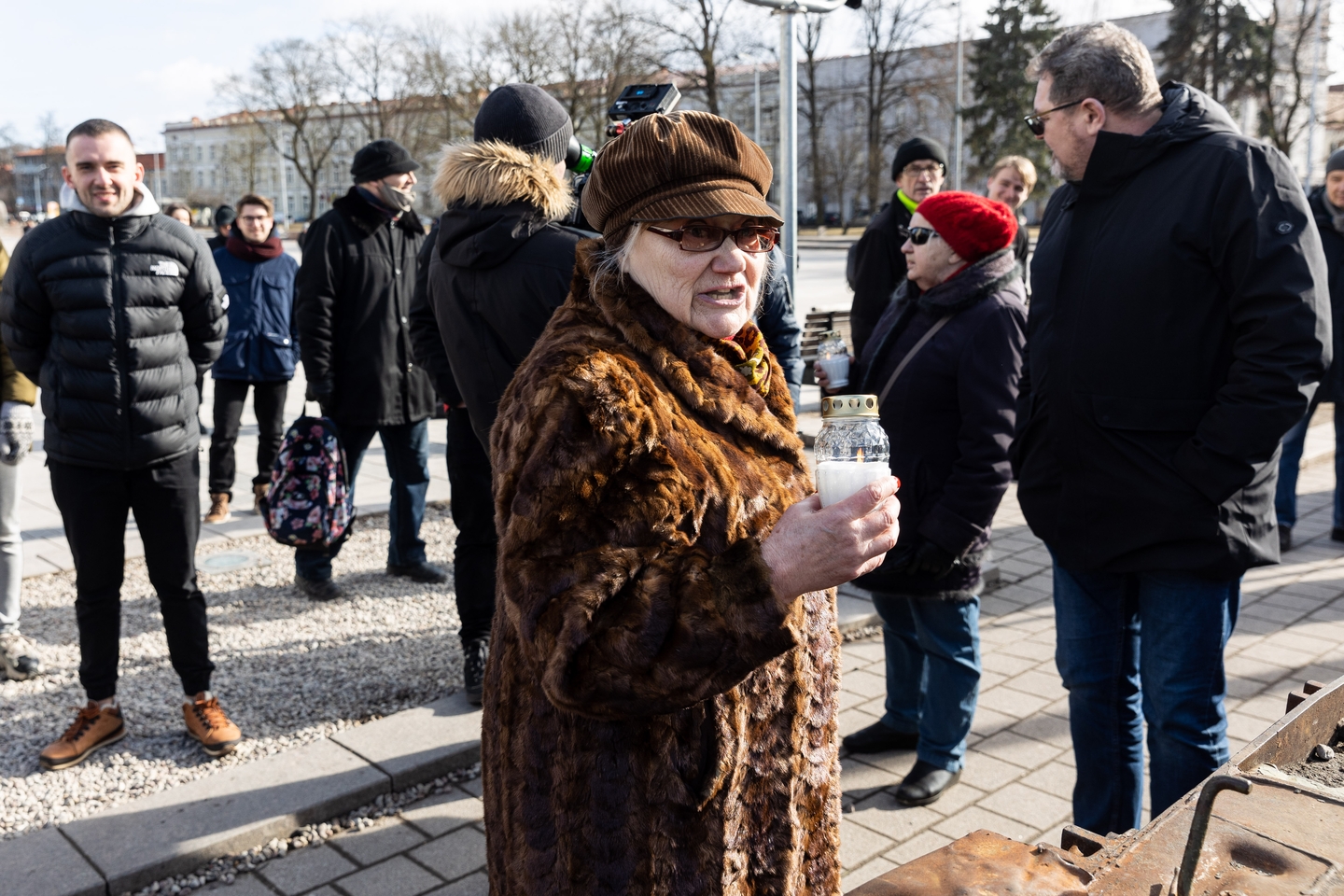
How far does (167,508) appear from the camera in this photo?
12.9 feet

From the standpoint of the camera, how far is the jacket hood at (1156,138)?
2.80 meters

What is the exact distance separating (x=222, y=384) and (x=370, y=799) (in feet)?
A: 15.2

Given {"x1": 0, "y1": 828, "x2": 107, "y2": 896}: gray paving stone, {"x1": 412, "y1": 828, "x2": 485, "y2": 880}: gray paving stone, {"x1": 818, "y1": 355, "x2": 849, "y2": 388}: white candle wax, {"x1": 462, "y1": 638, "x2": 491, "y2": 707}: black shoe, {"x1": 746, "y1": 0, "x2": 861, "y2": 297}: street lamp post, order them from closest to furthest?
{"x1": 0, "y1": 828, "x2": 107, "y2": 896}: gray paving stone
{"x1": 412, "y1": 828, "x2": 485, "y2": 880}: gray paving stone
{"x1": 818, "y1": 355, "x2": 849, "y2": 388}: white candle wax
{"x1": 462, "y1": 638, "x2": 491, "y2": 707}: black shoe
{"x1": 746, "y1": 0, "x2": 861, "y2": 297}: street lamp post

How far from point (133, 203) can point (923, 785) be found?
11.2ft

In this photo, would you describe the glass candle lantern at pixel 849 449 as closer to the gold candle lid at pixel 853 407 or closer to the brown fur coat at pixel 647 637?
the gold candle lid at pixel 853 407

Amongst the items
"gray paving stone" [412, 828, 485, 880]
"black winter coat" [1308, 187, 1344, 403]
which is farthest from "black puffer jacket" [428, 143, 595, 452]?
"black winter coat" [1308, 187, 1344, 403]

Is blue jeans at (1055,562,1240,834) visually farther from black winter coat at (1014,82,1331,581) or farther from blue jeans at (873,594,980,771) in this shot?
blue jeans at (873,594,980,771)

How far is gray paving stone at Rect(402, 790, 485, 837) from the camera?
3.55 metres

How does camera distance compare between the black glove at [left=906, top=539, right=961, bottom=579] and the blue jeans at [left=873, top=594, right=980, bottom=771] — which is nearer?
the black glove at [left=906, top=539, right=961, bottom=579]

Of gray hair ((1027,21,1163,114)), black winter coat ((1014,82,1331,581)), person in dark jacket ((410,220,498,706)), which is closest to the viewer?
black winter coat ((1014,82,1331,581))

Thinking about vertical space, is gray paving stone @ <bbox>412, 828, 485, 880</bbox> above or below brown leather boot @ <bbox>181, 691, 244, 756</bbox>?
below

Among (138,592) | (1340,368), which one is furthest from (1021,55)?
(138,592)

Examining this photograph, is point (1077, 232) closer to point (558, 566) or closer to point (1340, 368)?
point (558, 566)

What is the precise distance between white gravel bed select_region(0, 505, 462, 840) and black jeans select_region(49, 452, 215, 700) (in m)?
0.31
